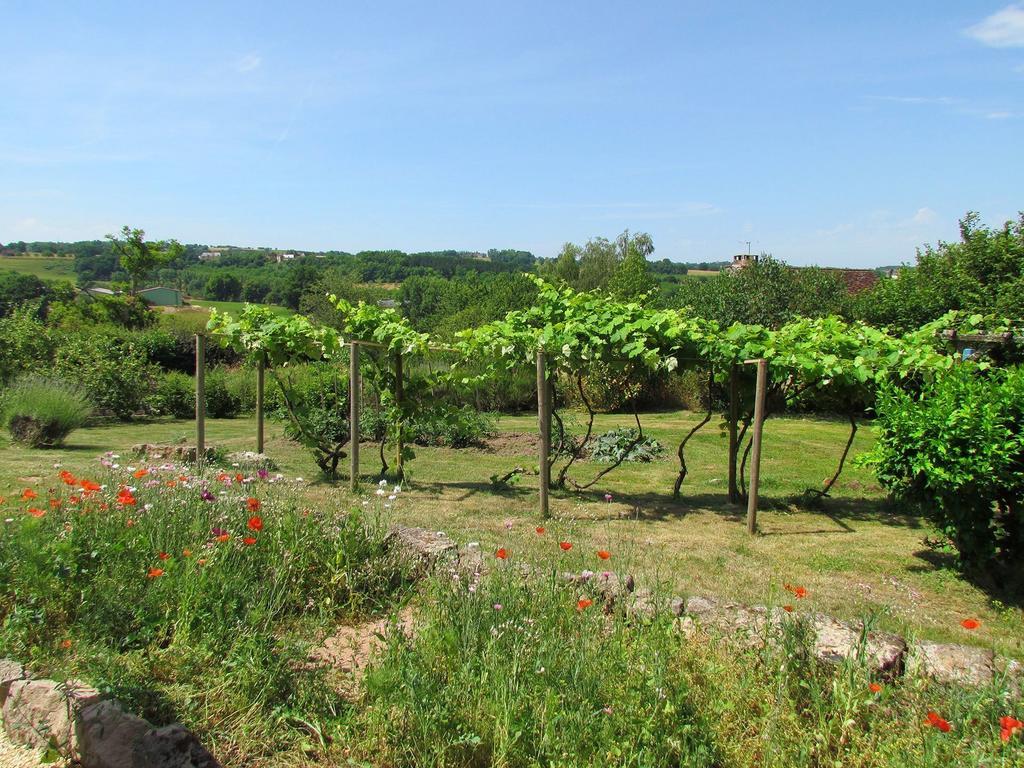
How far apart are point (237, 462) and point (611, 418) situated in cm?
985

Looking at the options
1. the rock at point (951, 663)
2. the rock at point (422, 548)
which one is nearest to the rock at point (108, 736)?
the rock at point (422, 548)

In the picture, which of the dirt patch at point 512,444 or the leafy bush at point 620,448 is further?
the dirt patch at point 512,444

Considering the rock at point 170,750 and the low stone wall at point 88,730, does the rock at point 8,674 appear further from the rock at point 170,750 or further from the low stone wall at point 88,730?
the rock at point 170,750

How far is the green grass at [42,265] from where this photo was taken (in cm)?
5641

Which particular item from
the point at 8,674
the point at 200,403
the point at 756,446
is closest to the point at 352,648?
the point at 8,674

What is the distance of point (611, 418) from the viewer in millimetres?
16875

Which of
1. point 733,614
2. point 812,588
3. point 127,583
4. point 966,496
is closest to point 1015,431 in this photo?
point 966,496

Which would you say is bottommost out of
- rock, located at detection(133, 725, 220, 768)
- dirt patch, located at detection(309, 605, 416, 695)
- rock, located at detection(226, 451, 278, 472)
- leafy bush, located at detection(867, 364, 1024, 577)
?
rock, located at detection(226, 451, 278, 472)

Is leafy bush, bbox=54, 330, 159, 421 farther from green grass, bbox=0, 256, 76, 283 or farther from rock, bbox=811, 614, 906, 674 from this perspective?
green grass, bbox=0, 256, 76, 283

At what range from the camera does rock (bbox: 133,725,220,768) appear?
8.25ft

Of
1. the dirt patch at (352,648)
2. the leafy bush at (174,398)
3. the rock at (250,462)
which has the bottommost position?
the leafy bush at (174,398)

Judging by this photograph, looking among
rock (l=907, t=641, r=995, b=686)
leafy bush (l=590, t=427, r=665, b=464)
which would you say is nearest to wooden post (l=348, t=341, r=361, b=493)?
leafy bush (l=590, t=427, r=665, b=464)

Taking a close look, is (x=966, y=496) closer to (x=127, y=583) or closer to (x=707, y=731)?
(x=707, y=731)

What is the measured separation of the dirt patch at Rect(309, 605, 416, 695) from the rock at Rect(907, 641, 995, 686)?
2.18 metres
